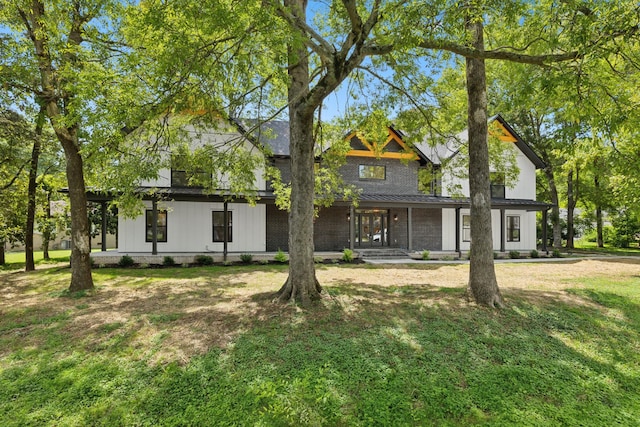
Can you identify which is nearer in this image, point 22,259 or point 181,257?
point 181,257

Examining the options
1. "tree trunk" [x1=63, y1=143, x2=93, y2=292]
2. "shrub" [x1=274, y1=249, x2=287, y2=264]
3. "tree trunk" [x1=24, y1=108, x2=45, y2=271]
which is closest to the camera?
"tree trunk" [x1=63, y1=143, x2=93, y2=292]

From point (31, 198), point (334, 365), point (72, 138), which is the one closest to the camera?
point (334, 365)

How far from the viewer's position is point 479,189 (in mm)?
7004

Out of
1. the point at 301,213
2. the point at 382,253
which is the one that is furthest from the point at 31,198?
the point at 382,253

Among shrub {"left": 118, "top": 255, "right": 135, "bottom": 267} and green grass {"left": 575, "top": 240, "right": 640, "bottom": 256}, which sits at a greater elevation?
shrub {"left": 118, "top": 255, "right": 135, "bottom": 267}

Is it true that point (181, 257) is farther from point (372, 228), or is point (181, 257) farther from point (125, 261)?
point (372, 228)

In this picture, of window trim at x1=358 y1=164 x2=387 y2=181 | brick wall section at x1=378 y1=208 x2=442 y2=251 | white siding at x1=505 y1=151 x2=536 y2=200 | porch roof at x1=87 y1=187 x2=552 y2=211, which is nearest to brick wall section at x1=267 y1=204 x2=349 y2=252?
porch roof at x1=87 y1=187 x2=552 y2=211

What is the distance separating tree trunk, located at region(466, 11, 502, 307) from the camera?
6926 millimetres

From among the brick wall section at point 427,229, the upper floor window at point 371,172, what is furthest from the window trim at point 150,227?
the brick wall section at point 427,229

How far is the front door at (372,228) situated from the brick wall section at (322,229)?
86cm

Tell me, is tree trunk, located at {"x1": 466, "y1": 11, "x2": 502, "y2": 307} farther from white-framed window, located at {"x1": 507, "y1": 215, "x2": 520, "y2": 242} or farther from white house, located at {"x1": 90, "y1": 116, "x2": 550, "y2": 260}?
white-framed window, located at {"x1": 507, "y1": 215, "x2": 520, "y2": 242}

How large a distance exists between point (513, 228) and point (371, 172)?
30.9 ft

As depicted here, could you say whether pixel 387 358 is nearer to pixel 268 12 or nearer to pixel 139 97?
pixel 268 12

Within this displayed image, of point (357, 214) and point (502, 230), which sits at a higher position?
point (357, 214)
